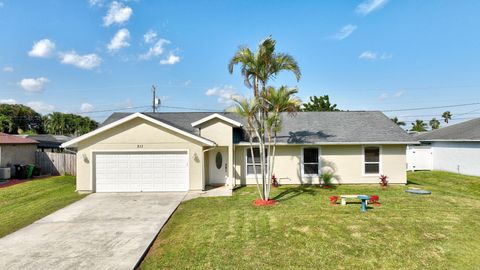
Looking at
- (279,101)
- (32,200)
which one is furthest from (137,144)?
(279,101)

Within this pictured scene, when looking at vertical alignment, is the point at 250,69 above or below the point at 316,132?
above

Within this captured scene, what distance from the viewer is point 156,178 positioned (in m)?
13.3

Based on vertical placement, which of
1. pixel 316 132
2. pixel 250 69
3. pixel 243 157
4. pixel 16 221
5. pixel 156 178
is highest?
pixel 250 69

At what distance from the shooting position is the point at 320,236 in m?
7.20

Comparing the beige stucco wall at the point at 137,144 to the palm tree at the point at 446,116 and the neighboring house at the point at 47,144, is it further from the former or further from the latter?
the palm tree at the point at 446,116

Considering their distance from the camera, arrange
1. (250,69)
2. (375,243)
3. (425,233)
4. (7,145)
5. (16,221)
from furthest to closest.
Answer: (7,145) → (250,69) → (16,221) → (425,233) → (375,243)

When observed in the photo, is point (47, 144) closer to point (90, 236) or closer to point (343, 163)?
point (90, 236)

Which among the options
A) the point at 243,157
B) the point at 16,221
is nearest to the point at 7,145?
the point at 16,221

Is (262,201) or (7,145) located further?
(7,145)

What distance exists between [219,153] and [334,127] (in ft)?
22.8

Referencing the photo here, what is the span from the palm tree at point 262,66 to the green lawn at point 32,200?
27.9ft

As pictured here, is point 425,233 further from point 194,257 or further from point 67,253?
point 67,253

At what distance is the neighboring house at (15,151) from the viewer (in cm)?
1777

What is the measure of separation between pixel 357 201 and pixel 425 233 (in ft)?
11.7
